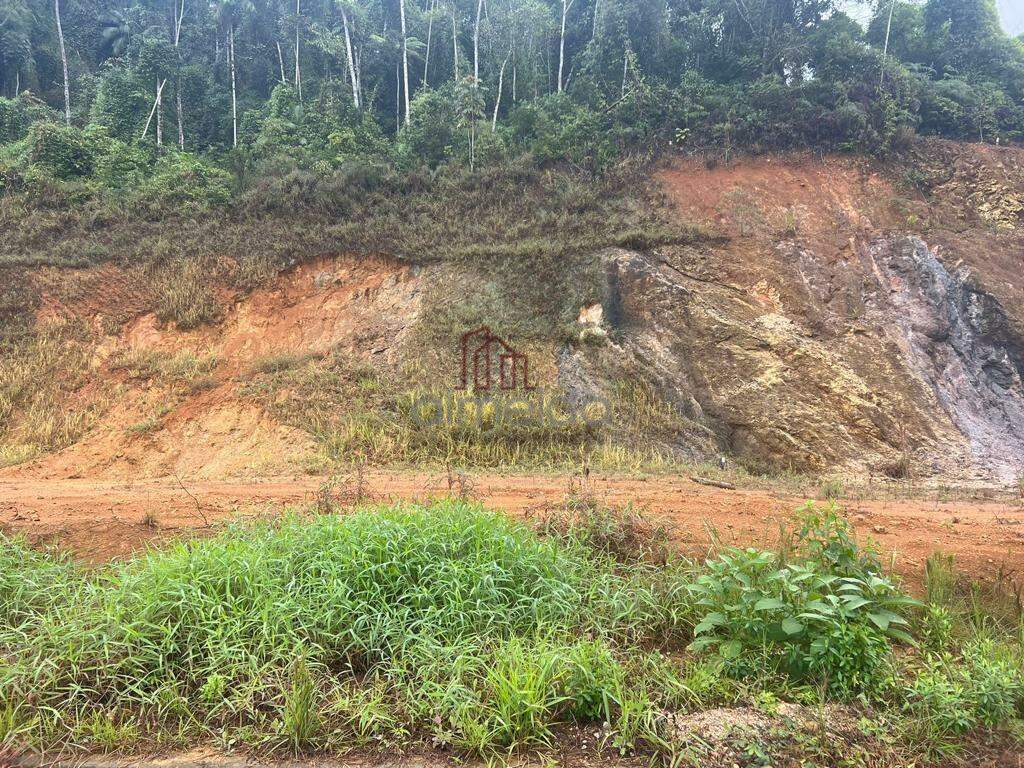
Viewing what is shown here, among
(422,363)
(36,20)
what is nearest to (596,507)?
(422,363)

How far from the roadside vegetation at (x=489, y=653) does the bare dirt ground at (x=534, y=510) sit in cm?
71

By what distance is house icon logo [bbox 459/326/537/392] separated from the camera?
37.7 feet

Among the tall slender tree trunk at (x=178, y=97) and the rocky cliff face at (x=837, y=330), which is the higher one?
the tall slender tree trunk at (x=178, y=97)

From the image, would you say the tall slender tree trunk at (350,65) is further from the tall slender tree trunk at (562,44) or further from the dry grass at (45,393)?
the dry grass at (45,393)

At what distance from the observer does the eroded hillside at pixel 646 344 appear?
10.1 metres

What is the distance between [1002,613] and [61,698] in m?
5.46

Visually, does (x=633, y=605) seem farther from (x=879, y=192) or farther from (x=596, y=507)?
(x=879, y=192)

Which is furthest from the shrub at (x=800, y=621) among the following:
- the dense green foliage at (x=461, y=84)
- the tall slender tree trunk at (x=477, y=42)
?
the tall slender tree trunk at (x=477, y=42)

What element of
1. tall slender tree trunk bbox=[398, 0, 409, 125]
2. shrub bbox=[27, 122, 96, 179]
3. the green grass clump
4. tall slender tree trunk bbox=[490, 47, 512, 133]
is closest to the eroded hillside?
shrub bbox=[27, 122, 96, 179]

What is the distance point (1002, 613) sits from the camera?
368 cm

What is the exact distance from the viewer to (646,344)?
11.7 metres

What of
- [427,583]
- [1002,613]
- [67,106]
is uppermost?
[67,106]

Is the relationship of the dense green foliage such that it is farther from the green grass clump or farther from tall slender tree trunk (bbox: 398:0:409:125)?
the green grass clump

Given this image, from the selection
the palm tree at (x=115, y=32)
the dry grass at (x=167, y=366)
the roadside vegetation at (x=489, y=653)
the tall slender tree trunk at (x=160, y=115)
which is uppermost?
the palm tree at (x=115, y=32)
